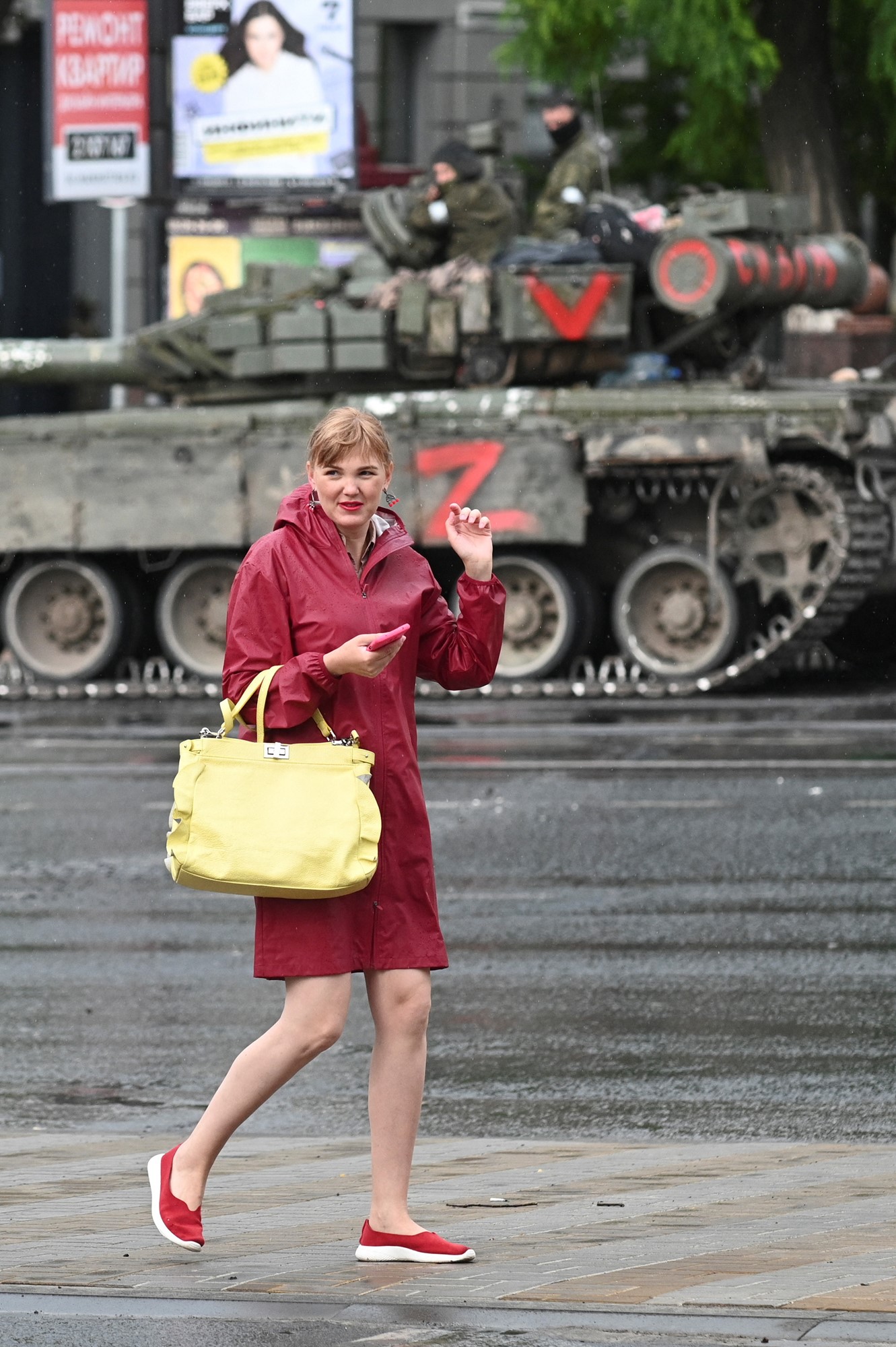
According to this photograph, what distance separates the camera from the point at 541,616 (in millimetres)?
19750

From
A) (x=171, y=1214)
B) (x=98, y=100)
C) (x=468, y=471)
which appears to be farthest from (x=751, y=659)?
(x=171, y=1214)

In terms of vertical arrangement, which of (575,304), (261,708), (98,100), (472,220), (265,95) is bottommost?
(261,708)

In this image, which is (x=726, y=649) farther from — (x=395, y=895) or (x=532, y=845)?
(x=395, y=895)

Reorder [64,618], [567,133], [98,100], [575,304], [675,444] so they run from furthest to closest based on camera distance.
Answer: [98,100]
[64,618]
[567,133]
[575,304]
[675,444]

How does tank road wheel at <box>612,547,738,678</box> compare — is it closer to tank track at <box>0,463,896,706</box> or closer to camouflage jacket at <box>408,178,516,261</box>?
tank track at <box>0,463,896,706</box>

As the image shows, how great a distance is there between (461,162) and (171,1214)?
52.0ft

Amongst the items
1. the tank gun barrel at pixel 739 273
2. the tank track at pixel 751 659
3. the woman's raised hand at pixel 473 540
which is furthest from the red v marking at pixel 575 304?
the woman's raised hand at pixel 473 540

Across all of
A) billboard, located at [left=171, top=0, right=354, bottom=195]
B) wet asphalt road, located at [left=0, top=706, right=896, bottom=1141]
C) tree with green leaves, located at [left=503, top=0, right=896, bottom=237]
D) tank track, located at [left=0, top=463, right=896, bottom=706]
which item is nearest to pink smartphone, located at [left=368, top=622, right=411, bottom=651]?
wet asphalt road, located at [left=0, top=706, right=896, bottom=1141]

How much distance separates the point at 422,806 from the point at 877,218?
25985 mm

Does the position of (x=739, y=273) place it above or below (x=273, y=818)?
above

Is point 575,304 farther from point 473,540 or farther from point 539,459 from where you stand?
point 473,540

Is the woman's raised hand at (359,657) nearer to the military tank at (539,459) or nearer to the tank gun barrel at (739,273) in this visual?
the military tank at (539,459)

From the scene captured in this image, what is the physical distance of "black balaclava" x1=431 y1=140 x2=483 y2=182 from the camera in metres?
20.0

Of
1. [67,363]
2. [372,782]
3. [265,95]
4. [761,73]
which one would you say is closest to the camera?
[372,782]
